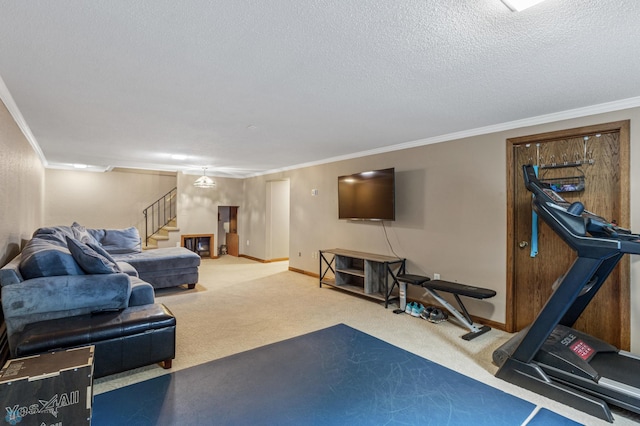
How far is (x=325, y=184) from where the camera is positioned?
6.11 metres

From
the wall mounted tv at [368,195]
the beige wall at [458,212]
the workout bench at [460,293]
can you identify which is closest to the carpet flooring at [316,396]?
the workout bench at [460,293]

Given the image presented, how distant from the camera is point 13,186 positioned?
3.27 m

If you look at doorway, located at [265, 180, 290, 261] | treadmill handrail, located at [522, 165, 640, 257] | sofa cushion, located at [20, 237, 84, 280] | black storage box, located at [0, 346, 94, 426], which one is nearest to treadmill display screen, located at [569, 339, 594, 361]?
treadmill handrail, located at [522, 165, 640, 257]

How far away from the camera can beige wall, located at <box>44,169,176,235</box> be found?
7.65m

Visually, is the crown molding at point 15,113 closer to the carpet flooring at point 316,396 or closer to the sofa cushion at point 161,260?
the sofa cushion at point 161,260

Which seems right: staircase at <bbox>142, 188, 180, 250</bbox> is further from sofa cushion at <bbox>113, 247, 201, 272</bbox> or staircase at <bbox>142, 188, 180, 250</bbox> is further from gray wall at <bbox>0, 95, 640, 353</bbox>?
gray wall at <bbox>0, 95, 640, 353</bbox>

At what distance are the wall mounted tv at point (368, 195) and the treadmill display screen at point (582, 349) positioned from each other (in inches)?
96.3

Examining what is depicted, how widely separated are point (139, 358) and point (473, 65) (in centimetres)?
327

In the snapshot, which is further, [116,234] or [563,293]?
[116,234]

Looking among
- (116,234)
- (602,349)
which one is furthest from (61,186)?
(602,349)

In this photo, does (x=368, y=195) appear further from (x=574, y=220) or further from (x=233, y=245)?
(x=233, y=245)

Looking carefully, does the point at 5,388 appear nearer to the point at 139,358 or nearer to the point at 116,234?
the point at 139,358

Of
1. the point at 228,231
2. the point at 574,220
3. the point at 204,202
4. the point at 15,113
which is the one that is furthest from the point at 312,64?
the point at 228,231

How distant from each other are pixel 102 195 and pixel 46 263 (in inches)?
251
